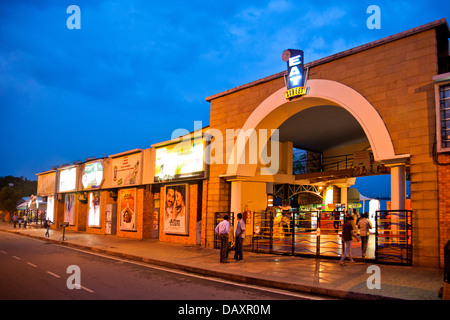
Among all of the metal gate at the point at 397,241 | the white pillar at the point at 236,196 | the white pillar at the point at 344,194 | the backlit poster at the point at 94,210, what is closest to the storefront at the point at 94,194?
the backlit poster at the point at 94,210

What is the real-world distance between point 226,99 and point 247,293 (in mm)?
11175

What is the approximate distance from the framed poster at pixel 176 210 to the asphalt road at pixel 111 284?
663cm

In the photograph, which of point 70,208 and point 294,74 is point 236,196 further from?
point 70,208

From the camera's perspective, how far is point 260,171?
20.3 m

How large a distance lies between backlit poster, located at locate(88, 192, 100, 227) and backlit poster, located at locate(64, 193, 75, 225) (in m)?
3.75

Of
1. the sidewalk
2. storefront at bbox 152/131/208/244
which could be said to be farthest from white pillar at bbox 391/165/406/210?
storefront at bbox 152/131/208/244

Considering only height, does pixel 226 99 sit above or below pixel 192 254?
above

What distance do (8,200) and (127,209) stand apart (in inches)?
1881

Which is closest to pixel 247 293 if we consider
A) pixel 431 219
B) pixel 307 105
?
pixel 431 219

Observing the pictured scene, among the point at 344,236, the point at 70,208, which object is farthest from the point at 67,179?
the point at 344,236

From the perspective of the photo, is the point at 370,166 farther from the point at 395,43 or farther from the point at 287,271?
the point at 287,271

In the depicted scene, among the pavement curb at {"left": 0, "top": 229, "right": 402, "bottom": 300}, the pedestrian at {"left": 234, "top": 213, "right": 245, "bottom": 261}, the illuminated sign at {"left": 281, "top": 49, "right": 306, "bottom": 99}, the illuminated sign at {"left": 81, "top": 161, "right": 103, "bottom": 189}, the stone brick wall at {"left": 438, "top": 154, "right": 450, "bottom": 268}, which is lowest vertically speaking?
the pavement curb at {"left": 0, "top": 229, "right": 402, "bottom": 300}

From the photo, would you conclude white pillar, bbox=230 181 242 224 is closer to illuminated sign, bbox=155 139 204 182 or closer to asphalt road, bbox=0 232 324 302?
illuminated sign, bbox=155 139 204 182

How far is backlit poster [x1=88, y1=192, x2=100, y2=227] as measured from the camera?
1151 inches
